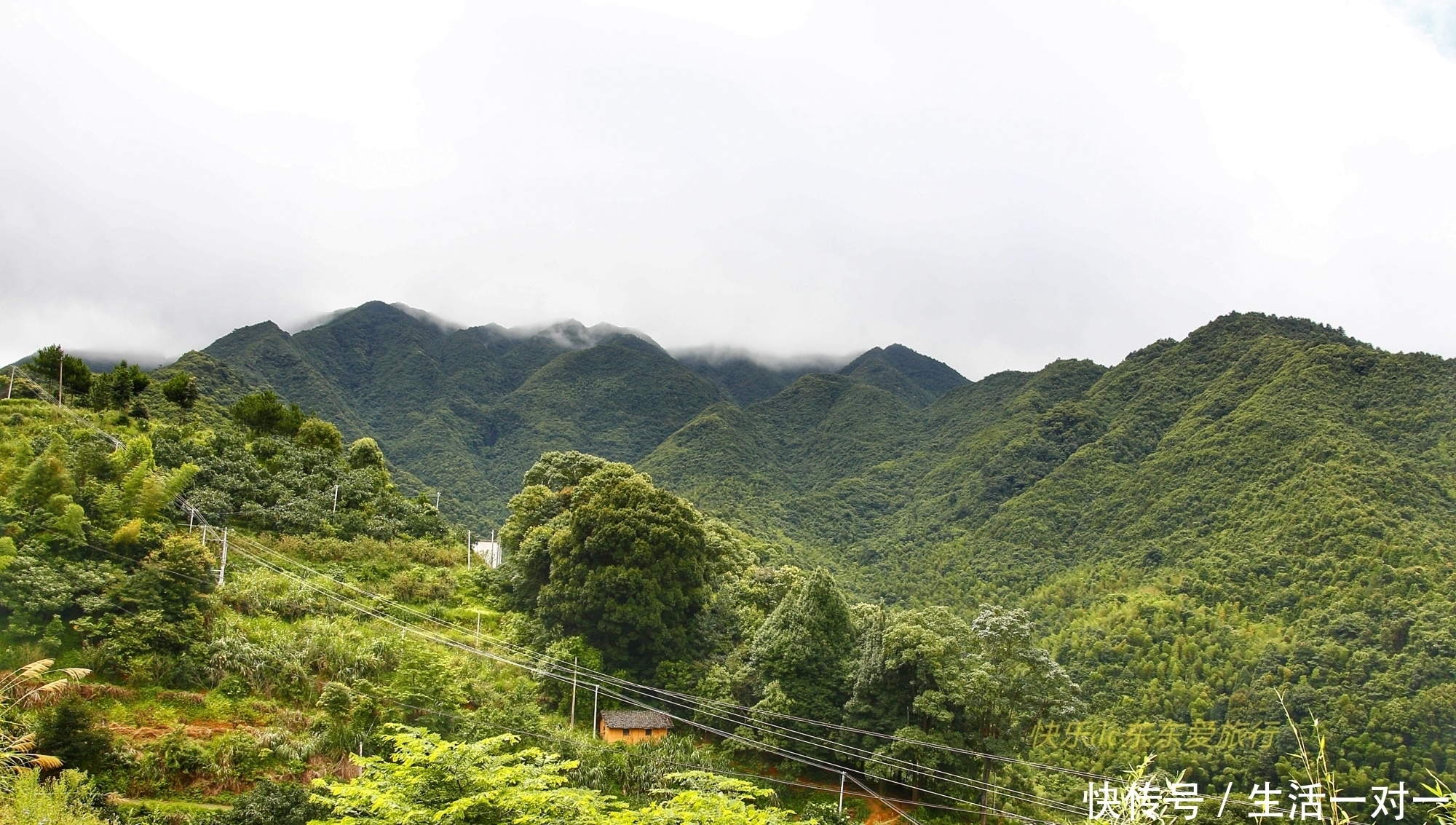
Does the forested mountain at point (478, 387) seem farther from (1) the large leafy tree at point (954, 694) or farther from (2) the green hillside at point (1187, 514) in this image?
(1) the large leafy tree at point (954, 694)

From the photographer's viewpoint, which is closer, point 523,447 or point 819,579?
point 819,579

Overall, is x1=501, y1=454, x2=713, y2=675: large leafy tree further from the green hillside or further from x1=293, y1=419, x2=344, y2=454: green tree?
the green hillside

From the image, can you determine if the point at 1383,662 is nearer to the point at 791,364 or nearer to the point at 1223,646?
the point at 1223,646

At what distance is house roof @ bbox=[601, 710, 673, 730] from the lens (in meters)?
19.7

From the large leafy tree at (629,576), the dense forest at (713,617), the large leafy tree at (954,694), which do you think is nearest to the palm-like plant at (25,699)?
the dense forest at (713,617)

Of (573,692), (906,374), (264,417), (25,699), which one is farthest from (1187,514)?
Result: (906,374)

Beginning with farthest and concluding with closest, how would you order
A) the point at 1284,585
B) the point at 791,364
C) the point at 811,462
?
the point at 791,364
the point at 811,462
the point at 1284,585

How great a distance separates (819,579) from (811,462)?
58536 mm

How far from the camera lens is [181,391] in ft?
103

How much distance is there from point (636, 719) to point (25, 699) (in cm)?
1170

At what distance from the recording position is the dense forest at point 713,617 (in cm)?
1395

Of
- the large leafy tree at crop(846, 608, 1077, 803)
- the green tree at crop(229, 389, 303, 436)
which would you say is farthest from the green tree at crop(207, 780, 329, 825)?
the green tree at crop(229, 389, 303, 436)

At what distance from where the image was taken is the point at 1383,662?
30281mm

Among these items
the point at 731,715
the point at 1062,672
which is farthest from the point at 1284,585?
the point at 731,715
